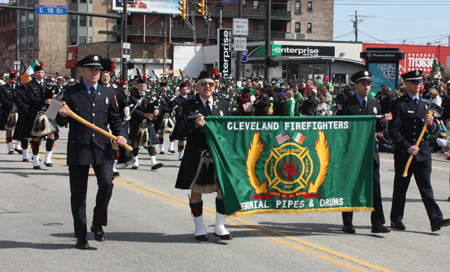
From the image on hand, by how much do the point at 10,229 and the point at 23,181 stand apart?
404 centimetres

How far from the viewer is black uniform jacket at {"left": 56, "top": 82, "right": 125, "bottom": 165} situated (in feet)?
19.9

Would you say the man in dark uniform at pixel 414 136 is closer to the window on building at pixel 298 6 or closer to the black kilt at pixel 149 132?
the black kilt at pixel 149 132

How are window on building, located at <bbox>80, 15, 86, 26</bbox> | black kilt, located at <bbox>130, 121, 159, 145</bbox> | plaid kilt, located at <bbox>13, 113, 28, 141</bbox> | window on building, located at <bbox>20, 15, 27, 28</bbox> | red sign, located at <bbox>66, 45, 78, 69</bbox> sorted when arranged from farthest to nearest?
window on building, located at <bbox>20, 15, 27, 28</bbox> → window on building, located at <bbox>80, 15, 86, 26</bbox> → red sign, located at <bbox>66, 45, 78, 69</bbox> → plaid kilt, located at <bbox>13, 113, 28, 141</bbox> → black kilt, located at <bbox>130, 121, 159, 145</bbox>

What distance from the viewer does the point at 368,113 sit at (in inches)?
275

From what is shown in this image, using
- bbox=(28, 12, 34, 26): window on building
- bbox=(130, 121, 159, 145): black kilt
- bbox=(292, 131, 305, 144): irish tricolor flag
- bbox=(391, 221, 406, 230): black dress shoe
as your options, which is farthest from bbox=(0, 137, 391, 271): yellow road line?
bbox=(28, 12, 34, 26): window on building

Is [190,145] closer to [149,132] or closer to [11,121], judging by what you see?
[149,132]

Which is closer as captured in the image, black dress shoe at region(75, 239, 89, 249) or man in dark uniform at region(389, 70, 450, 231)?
black dress shoe at region(75, 239, 89, 249)

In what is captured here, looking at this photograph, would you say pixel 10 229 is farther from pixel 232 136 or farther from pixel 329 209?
pixel 329 209

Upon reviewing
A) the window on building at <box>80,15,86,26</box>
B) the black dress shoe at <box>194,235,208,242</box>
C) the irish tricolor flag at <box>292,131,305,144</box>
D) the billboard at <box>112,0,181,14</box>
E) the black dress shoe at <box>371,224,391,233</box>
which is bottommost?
the black dress shoe at <box>194,235,208,242</box>

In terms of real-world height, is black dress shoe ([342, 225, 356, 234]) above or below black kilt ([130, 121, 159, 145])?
below

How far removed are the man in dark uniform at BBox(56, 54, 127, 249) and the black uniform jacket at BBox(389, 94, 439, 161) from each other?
3.32m

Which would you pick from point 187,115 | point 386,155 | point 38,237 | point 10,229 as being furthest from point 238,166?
point 386,155

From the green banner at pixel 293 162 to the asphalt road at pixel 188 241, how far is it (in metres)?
0.47

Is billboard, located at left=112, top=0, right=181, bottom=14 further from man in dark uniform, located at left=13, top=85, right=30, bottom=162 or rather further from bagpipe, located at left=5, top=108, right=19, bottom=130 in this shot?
man in dark uniform, located at left=13, top=85, right=30, bottom=162
